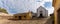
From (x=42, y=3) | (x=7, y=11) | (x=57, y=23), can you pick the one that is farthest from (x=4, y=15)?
(x=57, y=23)

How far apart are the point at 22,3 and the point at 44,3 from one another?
0.72 m

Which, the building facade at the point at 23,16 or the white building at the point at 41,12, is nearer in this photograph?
the building facade at the point at 23,16

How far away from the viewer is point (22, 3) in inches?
205

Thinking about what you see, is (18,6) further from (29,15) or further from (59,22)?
(59,22)

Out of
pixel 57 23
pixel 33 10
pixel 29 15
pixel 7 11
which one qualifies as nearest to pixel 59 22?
pixel 57 23

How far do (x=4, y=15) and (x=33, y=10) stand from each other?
935 mm

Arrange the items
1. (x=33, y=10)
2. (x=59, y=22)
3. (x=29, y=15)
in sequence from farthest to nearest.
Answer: (x=33, y=10), (x=29, y=15), (x=59, y=22)

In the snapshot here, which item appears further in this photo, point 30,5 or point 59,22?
point 30,5

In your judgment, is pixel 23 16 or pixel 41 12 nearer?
pixel 23 16

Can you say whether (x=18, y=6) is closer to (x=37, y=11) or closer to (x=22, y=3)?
(x=22, y=3)

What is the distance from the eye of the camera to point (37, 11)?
5.09 metres

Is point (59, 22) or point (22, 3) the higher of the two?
point (22, 3)

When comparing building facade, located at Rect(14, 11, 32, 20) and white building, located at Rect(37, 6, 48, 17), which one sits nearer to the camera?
building facade, located at Rect(14, 11, 32, 20)

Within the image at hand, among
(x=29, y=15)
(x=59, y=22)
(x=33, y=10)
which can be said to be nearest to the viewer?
(x=59, y=22)
